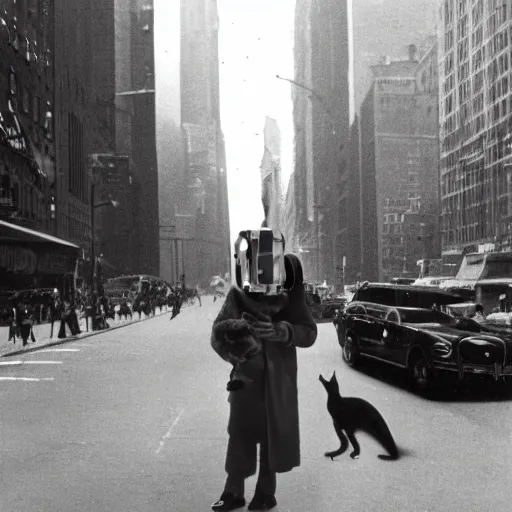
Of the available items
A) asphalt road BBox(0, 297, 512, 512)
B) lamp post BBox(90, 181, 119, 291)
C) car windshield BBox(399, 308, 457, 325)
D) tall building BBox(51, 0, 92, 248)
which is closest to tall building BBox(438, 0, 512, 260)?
car windshield BBox(399, 308, 457, 325)

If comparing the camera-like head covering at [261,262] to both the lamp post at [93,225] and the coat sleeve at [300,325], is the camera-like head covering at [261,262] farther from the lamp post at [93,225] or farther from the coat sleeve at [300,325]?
the lamp post at [93,225]

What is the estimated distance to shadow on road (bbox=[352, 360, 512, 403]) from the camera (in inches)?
179

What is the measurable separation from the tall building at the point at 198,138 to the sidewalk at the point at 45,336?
686 millimetres

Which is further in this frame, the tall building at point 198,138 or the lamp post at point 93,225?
the lamp post at point 93,225

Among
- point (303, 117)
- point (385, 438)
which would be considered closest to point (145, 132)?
point (303, 117)

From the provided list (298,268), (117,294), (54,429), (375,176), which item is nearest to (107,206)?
(117,294)

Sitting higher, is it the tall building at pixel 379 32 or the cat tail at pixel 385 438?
the tall building at pixel 379 32

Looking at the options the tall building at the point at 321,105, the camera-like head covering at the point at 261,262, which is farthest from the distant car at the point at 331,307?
the camera-like head covering at the point at 261,262

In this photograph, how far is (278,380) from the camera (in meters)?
3.32

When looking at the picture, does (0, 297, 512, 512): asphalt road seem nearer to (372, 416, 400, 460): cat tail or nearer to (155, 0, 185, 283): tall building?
(372, 416, 400, 460): cat tail

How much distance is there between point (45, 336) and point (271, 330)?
4.37 m

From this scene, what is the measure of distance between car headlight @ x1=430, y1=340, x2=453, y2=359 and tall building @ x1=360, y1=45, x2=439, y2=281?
2.52 ft

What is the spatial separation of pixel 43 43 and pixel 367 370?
4996 millimetres

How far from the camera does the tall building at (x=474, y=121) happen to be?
212 inches
